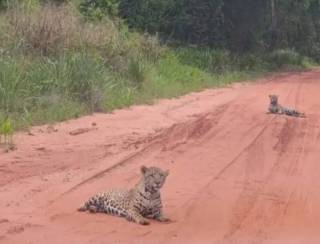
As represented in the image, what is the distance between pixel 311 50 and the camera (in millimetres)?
43469

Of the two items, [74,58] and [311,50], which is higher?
[74,58]

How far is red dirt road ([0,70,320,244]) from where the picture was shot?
7449 mm

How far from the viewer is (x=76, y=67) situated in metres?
16.6

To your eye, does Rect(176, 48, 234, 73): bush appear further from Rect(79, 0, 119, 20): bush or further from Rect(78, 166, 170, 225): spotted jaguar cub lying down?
Rect(78, 166, 170, 225): spotted jaguar cub lying down

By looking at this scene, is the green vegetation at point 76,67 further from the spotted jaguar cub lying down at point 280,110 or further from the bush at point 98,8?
the spotted jaguar cub lying down at point 280,110

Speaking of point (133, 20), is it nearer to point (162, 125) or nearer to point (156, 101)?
point (156, 101)

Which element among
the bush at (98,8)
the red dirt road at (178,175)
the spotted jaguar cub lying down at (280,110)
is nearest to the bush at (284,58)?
the bush at (98,8)

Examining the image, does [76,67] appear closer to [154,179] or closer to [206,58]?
[154,179]

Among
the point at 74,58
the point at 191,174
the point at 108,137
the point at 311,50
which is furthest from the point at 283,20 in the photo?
the point at 191,174

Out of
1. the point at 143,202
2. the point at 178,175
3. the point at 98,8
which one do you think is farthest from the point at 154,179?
the point at 98,8

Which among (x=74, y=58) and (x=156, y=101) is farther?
(x=156, y=101)

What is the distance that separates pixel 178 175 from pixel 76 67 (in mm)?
6924

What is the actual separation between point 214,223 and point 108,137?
19.1ft

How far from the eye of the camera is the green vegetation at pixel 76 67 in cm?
1492
